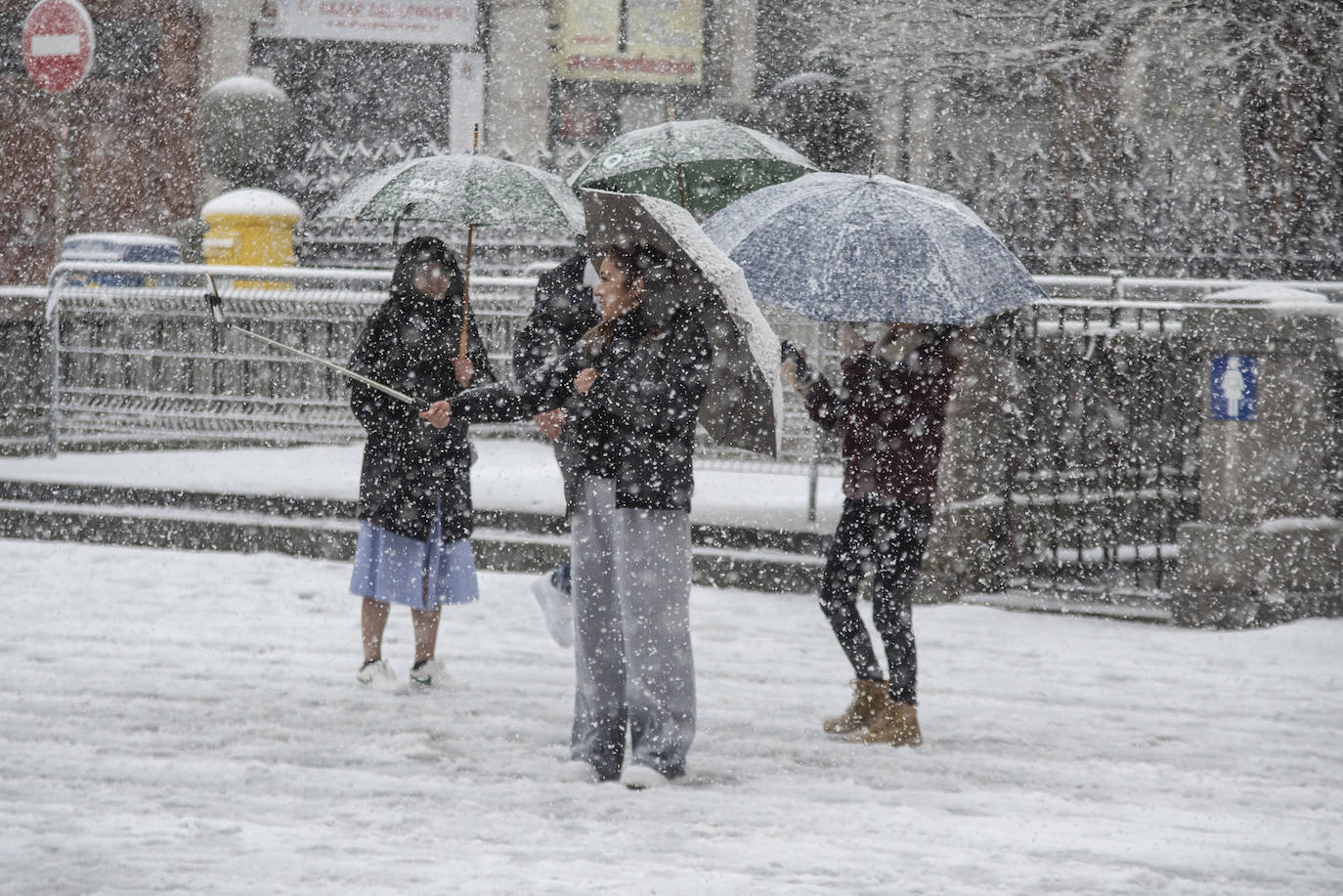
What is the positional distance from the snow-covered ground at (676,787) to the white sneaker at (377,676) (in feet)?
0.24

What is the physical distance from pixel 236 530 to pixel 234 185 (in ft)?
43.2

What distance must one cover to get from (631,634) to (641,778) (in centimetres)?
47

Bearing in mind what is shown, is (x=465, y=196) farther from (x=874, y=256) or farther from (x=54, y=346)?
(x=54, y=346)

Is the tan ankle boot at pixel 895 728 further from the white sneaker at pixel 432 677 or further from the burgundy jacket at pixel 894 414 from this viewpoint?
the white sneaker at pixel 432 677

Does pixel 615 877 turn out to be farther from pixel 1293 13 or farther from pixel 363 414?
pixel 1293 13

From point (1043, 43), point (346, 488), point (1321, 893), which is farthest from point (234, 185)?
point (1321, 893)

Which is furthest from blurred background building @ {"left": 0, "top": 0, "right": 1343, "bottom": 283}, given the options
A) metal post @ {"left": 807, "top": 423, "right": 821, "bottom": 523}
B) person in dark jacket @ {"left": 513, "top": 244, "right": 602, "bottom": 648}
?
person in dark jacket @ {"left": 513, "top": 244, "right": 602, "bottom": 648}

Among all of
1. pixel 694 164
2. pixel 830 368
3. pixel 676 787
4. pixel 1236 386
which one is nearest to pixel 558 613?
pixel 676 787

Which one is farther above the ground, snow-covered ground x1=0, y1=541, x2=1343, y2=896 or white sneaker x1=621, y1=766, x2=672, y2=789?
white sneaker x1=621, y1=766, x2=672, y2=789

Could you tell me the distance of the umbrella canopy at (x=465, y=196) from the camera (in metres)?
6.80

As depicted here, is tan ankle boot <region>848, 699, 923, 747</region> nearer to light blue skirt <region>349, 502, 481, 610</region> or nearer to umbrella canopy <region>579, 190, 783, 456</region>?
umbrella canopy <region>579, 190, 783, 456</region>

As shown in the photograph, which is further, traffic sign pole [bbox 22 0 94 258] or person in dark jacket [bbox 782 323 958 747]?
traffic sign pole [bbox 22 0 94 258]

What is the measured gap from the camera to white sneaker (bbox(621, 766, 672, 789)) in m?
5.61

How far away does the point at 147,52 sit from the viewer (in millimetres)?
25359
